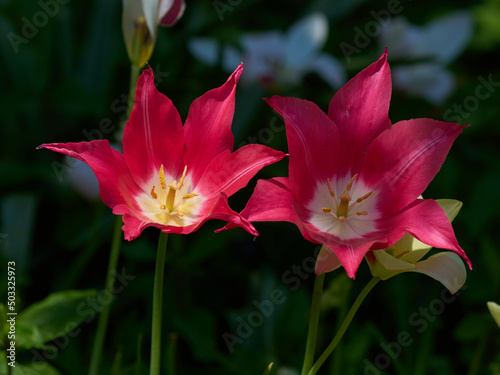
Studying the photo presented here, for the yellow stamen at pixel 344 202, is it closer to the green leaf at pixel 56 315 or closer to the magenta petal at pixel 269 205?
the magenta petal at pixel 269 205

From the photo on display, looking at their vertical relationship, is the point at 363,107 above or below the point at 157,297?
above

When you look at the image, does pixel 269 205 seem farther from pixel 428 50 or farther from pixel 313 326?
pixel 428 50

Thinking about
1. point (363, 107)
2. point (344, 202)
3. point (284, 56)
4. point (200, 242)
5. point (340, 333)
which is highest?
point (284, 56)

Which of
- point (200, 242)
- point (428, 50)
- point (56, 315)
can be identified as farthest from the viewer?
point (428, 50)

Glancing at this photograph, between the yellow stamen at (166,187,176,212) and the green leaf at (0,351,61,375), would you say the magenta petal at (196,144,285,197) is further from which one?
the green leaf at (0,351,61,375)

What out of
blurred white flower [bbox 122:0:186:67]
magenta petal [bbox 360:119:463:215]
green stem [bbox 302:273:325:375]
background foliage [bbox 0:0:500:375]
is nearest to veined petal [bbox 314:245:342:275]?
green stem [bbox 302:273:325:375]

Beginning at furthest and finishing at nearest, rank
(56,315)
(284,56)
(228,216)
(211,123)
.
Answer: (284,56) → (56,315) → (211,123) → (228,216)

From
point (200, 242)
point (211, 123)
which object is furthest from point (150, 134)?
point (200, 242)
